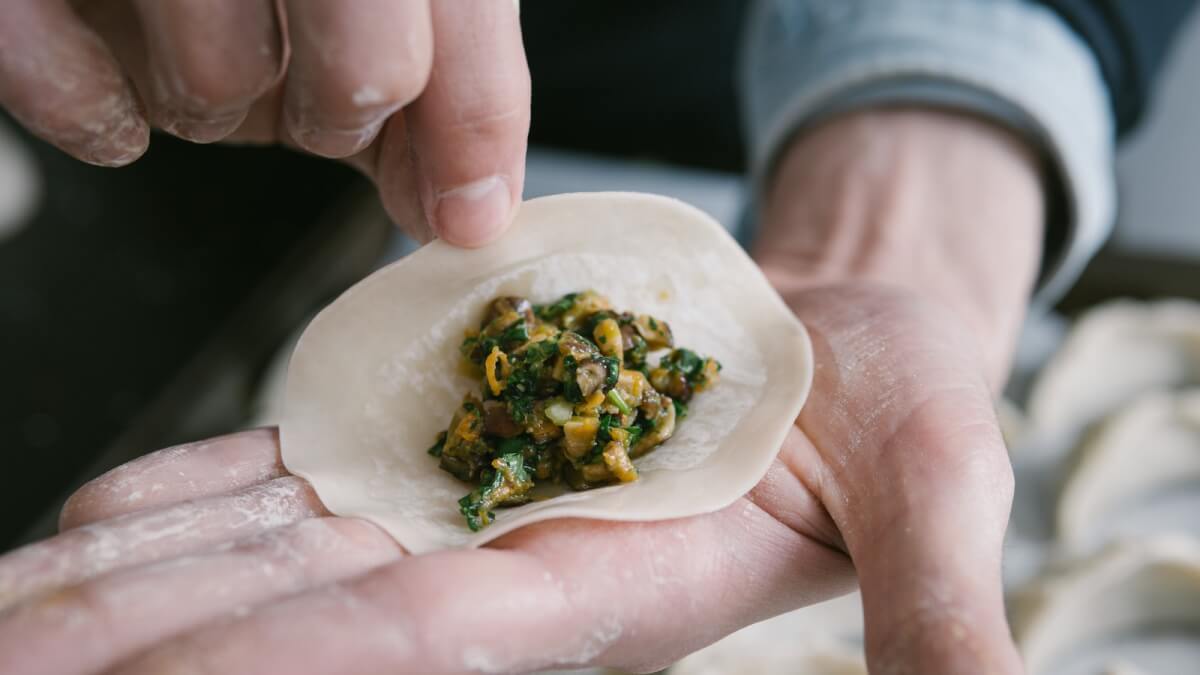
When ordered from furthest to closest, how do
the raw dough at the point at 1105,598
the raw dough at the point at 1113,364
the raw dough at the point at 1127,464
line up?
the raw dough at the point at 1113,364 → the raw dough at the point at 1127,464 → the raw dough at the point at 1105,598

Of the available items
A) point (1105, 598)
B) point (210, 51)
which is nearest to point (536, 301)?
point (210, 51)

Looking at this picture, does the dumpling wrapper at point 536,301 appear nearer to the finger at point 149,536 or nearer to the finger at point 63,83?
the finger at point 149,536

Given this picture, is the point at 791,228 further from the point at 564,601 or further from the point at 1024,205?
the point at 564,601

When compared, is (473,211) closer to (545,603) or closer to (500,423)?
(500,423)

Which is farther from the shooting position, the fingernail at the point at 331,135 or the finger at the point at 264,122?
the finger at the point at 264,122

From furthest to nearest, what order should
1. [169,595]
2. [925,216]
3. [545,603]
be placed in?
[925,216] → [545,603] → [169,595]

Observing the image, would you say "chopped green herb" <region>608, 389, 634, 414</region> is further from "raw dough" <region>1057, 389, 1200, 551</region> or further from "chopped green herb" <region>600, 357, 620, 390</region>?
"raw dough" <region>1057, 389, 1200, 551</region>

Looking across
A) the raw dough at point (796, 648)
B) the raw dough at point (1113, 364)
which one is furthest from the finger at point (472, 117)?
the raw dough at point (1113, 364)
